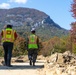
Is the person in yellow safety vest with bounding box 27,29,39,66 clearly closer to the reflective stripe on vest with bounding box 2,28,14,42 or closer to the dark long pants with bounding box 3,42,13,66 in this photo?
the dark long pants with bounding box 3,42,13,66

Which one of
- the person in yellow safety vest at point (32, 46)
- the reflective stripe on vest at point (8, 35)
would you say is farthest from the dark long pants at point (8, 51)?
the person in yellow safety vest at point (32, 46)

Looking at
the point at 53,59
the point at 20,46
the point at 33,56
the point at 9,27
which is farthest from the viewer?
the point at 20,46

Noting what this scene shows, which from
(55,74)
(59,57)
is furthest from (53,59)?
(55,74)

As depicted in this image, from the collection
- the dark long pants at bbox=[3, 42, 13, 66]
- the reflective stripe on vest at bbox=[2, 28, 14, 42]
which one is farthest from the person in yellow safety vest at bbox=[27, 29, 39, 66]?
the reflective stripe on vest at bbox=[2, 28, 14, 42]

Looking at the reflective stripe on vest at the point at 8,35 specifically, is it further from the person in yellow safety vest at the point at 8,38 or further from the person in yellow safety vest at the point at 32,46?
the person in yellow safety vest at the point at 32,46

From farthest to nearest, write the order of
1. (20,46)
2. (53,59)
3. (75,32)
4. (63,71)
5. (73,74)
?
(20,46), (75,32), (53,59), (63,71), (73,74)

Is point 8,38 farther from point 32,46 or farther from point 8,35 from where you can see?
point 32,46

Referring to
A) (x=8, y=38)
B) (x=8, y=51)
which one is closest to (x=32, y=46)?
(x=8, y=51)

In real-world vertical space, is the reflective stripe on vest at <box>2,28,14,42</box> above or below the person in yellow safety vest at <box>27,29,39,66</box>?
above

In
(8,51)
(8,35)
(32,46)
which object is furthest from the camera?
Result: (32,46)

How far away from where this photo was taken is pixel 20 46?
84.2m

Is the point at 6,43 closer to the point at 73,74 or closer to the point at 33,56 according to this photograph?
the point at 33,56

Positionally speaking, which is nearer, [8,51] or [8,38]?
[8,38]

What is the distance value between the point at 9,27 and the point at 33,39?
187cm
